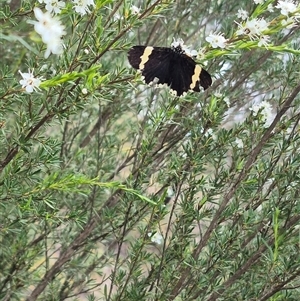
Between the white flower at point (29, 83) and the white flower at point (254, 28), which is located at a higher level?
the white flower at point (254, 28)

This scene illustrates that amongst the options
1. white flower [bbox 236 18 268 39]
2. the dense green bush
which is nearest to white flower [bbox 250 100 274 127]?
the dense green bush

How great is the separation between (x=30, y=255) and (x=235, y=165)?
111 cm

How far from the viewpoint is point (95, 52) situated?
49.8 inches

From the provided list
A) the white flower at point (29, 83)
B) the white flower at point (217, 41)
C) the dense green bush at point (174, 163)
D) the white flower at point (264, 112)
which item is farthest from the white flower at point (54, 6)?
the white flower at point (264, 112)

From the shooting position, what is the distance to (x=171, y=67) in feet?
4.25

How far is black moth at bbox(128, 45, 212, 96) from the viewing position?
4.10 feet

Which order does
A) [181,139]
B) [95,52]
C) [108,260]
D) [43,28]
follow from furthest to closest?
[108,260]
[181,139]
[95,52]
[43,28]

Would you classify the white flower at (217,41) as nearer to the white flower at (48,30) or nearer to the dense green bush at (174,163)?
the dense green bush at (174,163)

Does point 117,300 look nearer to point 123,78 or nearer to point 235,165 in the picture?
point 235,165

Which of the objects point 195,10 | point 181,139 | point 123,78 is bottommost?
point 123,78

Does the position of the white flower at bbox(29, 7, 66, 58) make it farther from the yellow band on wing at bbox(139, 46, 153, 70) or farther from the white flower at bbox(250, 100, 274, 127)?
the white flower at bbox(250, 100, 274, 127)

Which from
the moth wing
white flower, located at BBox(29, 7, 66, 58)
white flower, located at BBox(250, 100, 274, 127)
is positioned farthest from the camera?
white flower, located at BBox(250, 100, 274, 127)

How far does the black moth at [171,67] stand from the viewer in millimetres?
1250

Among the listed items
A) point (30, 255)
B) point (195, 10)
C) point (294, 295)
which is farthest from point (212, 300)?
point (195, 10)
